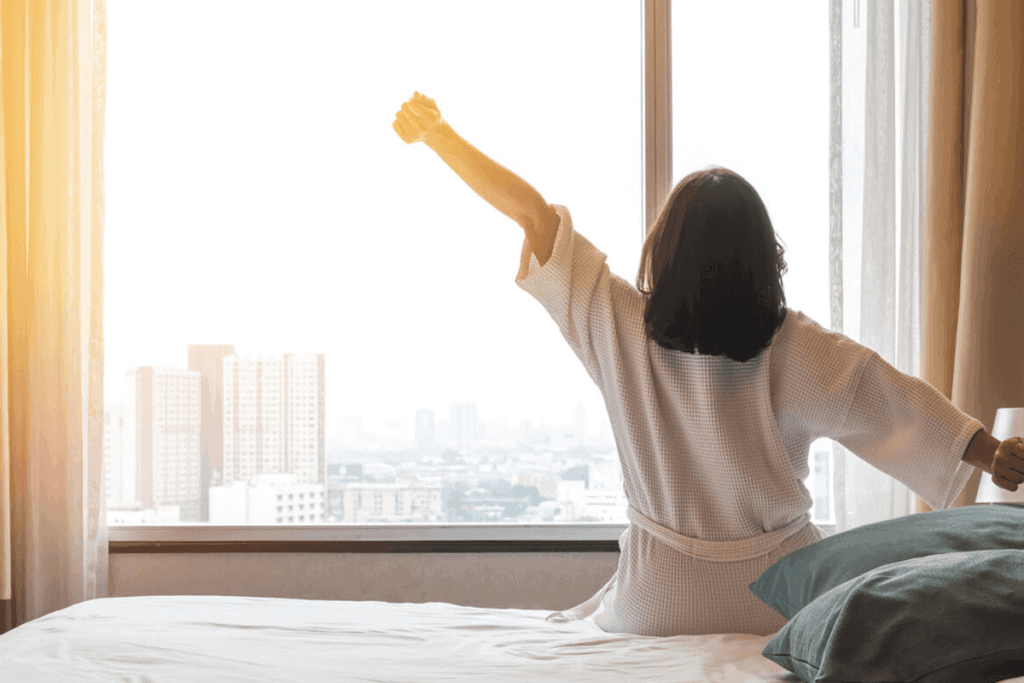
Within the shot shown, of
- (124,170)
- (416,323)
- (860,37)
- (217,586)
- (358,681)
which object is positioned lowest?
(217,586)

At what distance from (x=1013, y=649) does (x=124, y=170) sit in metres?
2.40

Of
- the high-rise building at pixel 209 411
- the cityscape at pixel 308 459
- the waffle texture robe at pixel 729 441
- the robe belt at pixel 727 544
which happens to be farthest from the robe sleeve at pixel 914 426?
the high-rise building at pixel 209 411

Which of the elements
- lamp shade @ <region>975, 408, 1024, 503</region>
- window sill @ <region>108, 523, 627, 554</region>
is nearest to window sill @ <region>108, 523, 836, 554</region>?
window sill @ <region>108, 523, 627, 554</region>

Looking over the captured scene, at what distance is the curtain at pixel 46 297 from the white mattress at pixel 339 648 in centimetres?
89

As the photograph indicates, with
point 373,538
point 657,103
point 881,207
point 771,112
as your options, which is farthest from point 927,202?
point 373,538

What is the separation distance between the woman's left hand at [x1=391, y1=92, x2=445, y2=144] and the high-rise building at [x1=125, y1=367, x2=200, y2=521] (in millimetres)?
1265

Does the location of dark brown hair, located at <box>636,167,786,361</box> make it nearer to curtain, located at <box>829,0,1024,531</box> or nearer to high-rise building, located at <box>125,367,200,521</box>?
curtain, located at <box>829,0,1024,531</box>

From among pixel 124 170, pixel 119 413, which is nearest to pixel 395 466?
pixel 119 413

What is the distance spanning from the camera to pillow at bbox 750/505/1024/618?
3.26 ft

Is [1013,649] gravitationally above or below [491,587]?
above

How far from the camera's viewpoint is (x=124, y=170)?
2354mm

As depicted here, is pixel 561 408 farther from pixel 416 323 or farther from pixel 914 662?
pixel 914 662

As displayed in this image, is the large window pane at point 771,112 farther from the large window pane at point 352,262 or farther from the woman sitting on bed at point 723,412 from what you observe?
the woman sitting on bed at point 723,412

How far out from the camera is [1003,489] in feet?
5.22
